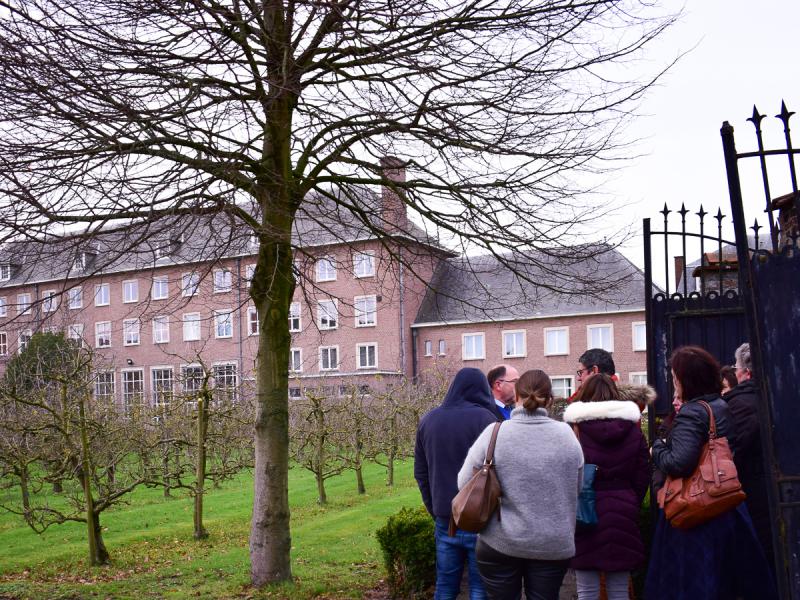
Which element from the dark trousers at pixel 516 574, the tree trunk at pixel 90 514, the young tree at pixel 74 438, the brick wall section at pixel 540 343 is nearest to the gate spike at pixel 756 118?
the dark trousers at pixel 516 574

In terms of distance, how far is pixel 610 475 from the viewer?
4.79 metres

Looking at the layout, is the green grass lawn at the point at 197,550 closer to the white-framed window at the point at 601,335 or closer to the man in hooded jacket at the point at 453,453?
the man in hooded jacket at the point at 453,453

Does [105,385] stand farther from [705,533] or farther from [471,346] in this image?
[705,533]

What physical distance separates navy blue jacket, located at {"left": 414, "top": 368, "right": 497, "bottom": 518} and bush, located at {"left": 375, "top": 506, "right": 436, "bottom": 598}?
183 centimetres

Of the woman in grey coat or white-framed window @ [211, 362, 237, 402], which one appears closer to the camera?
the woman in grey coat

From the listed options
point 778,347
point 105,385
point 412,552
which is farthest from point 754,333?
point 105,385

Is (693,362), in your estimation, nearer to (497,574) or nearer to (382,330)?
(497,574)

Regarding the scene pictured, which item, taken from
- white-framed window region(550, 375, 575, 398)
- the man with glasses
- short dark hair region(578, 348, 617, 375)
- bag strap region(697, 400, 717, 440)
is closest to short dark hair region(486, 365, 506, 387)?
the man with glasses

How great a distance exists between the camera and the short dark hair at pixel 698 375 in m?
4.55

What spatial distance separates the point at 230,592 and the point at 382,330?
3426cm

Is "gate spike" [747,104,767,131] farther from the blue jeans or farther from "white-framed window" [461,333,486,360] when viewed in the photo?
"white-framed window" [461,333,486,360]

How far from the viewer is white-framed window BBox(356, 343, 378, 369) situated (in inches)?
1674

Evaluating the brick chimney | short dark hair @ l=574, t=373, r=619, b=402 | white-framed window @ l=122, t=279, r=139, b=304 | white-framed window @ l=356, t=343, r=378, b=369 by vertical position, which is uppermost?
white-framed window @ l=122, t=279, r=139, b=304

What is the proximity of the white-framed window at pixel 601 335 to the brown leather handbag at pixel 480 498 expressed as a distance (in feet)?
116
